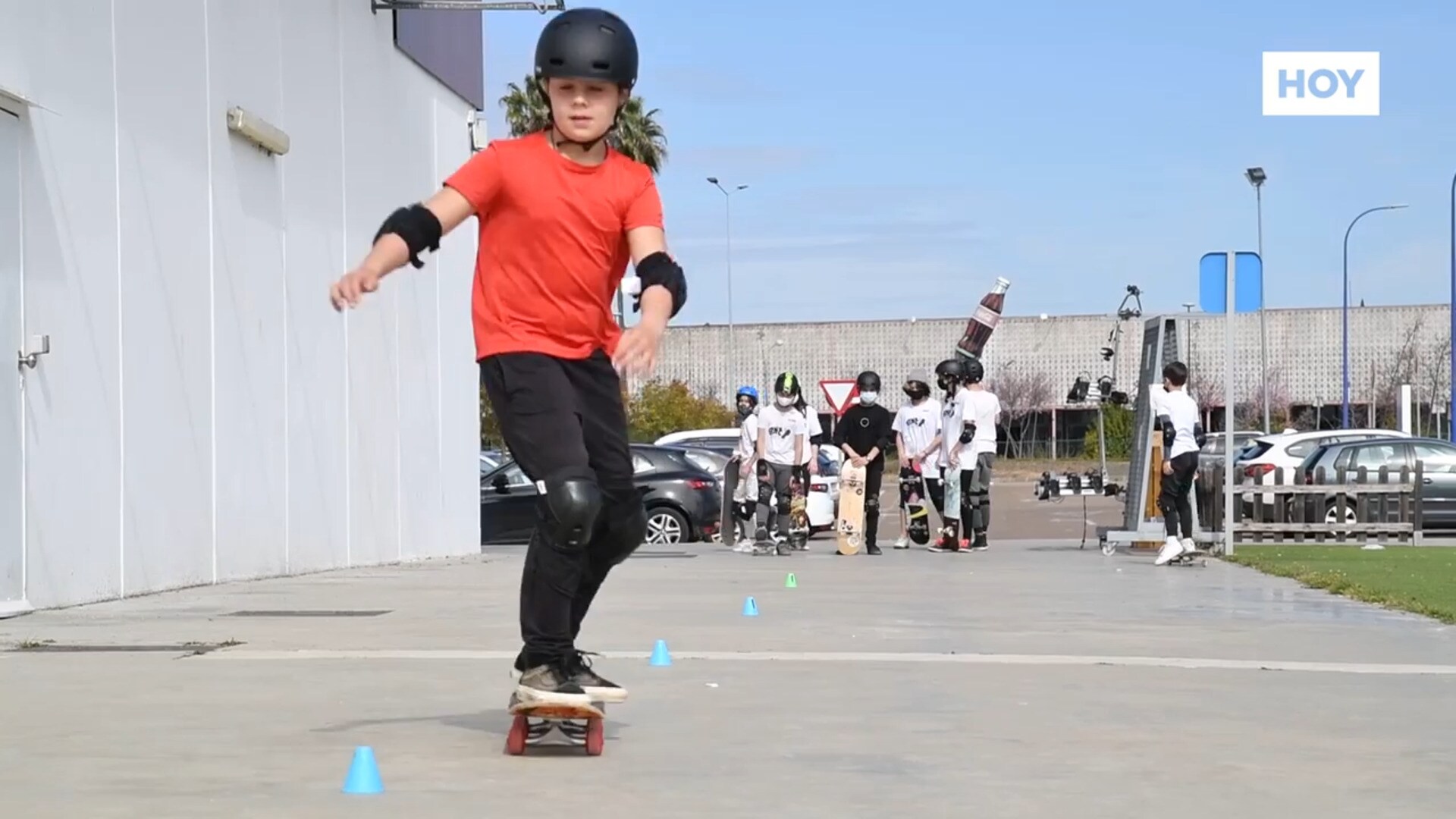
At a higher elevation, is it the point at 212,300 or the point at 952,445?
the point at 212,300

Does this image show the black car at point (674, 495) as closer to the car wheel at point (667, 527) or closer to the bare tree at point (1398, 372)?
the car wheel at point (667, 527)

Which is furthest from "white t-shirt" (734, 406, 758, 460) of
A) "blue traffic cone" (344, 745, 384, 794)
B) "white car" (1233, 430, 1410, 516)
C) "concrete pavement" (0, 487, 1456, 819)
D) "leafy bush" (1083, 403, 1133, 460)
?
"leafy bush" (1083, 403, 1133, 460)

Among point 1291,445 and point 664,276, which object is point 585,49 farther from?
point 1291,445

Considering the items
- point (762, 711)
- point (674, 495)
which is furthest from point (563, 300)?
point (674, 495)

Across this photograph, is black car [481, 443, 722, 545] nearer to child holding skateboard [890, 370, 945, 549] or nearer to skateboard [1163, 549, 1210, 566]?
child holding skateboard [890, 370, 945, 549]

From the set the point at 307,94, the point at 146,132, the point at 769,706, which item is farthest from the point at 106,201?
the point at 769,706

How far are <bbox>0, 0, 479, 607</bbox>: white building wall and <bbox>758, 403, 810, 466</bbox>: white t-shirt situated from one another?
346cm

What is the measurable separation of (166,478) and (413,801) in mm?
8450

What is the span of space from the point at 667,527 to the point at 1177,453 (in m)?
8.63

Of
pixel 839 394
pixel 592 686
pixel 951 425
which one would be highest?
pixel 839 394

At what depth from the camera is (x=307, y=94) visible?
1630 cm

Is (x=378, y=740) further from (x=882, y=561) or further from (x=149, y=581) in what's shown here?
(x=882, y=561)

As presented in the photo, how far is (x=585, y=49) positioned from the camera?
565 centimetres

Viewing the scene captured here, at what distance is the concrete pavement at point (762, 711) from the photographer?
16.3 feet
